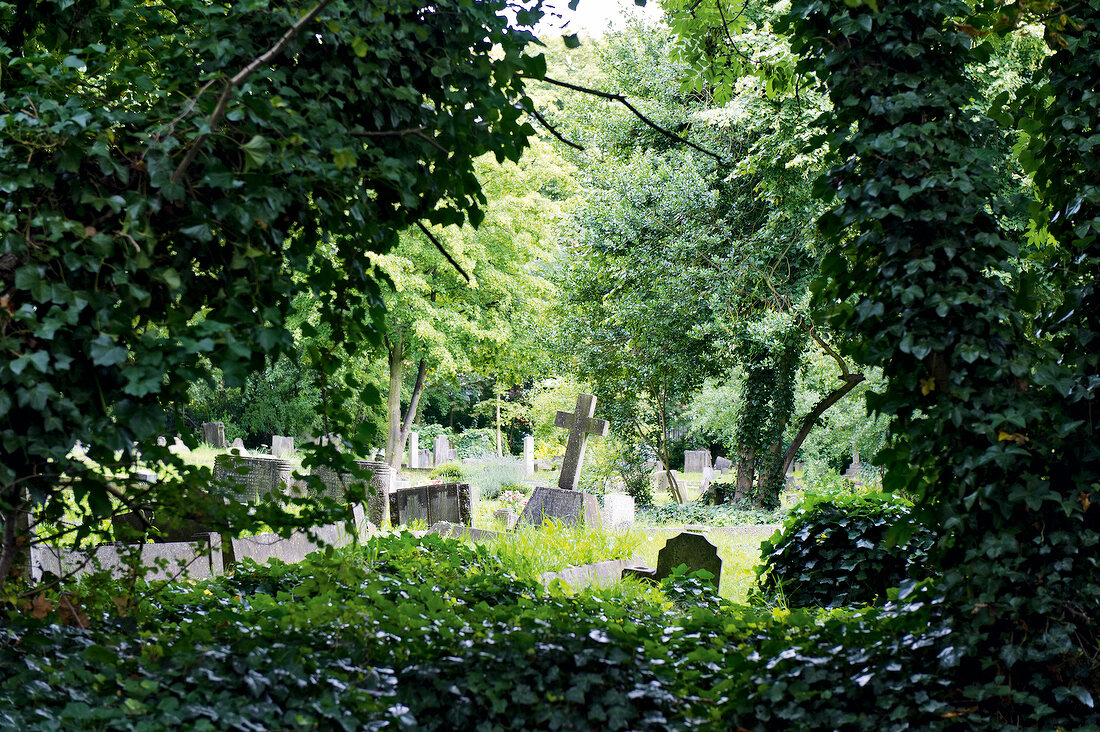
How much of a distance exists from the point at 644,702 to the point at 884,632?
1.12 meters

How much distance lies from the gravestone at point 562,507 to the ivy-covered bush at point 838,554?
4731 millimetres

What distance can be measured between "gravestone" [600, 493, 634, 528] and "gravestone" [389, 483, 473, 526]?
292 centimetres

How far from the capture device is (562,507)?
11453mm

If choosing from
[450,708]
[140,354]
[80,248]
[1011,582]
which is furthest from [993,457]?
[80,248]

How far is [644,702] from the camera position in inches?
123

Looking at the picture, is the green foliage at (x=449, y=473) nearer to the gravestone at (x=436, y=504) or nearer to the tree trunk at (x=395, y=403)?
the tree trunk at (x=395, y=403)

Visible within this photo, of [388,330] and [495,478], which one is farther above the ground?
[388,330]

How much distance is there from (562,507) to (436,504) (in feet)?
5.59

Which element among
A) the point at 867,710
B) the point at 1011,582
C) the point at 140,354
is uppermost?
the point at 140,354

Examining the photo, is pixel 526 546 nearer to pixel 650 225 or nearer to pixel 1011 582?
pixel 1011 582

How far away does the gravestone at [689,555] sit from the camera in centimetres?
693

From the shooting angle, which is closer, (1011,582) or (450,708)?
(450,708)

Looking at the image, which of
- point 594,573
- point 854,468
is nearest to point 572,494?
point 594,573

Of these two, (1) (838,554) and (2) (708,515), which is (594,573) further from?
(2) (708,515)
